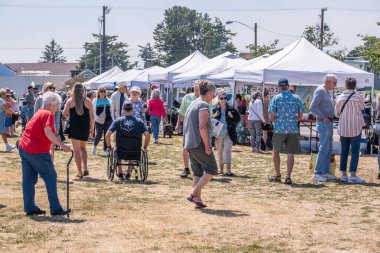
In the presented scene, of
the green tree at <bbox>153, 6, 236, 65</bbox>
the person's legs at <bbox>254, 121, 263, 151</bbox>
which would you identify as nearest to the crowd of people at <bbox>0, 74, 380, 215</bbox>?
the person's legs at <bbox>254, 121, 263, 151</bbox>

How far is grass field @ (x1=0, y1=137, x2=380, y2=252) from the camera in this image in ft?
24.9

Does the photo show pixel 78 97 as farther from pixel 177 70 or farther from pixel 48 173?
pixel 177 70

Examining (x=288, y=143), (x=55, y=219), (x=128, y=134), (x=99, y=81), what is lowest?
(x=55, y=219)

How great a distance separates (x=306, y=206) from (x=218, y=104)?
3797 mm

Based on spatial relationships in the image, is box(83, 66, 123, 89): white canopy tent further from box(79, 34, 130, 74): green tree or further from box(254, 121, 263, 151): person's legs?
box(79, 34, 130, 74): green tree

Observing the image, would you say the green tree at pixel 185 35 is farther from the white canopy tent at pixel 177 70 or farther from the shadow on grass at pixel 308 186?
the shadow on grass at pixel 308 186

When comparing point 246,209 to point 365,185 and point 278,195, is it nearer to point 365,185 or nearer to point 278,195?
point 278,195

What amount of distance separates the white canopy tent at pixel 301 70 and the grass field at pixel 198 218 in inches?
245

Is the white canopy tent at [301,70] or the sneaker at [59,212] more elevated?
the white canopy tent at [301,70]

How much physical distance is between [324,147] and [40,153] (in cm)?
579

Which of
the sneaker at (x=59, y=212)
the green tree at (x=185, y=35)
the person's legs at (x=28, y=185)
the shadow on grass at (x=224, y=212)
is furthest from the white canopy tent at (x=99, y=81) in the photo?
the green tree at (x=185, y=35)

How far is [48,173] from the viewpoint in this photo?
29.8 ft

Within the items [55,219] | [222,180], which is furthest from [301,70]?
[55,219]

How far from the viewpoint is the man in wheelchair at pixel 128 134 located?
12406 millimetres
